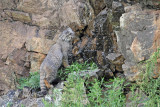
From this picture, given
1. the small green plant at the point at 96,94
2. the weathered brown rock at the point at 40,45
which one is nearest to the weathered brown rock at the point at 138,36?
the small green plant at the point at 96,94

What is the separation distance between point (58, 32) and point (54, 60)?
1.48m

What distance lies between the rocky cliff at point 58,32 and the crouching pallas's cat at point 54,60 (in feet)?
1.04

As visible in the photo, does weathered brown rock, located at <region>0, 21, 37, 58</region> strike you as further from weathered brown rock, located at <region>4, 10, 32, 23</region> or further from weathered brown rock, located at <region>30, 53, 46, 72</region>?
weathered brown rock, located at <region>30, 53, 46, 72</region>

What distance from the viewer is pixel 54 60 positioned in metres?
5.77

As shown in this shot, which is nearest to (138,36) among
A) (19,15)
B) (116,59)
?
(116,59)

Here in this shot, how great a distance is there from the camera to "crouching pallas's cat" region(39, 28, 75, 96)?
18.3 ft

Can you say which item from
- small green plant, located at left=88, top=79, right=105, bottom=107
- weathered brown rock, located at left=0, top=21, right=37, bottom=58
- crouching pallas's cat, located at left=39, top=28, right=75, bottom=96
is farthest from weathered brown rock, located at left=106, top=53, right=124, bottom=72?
weathered brown rock, located at left=0, top=21, right=37, bottom=58

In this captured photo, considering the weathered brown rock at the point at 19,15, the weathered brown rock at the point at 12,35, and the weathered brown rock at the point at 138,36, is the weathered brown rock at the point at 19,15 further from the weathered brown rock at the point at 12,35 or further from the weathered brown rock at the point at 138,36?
the weathered brown rock at the point at 138,36

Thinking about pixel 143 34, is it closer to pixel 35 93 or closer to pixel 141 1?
pixel 141 1

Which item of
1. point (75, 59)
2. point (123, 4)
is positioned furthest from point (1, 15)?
point (123, 4)

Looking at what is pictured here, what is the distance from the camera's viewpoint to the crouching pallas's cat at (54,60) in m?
5.57

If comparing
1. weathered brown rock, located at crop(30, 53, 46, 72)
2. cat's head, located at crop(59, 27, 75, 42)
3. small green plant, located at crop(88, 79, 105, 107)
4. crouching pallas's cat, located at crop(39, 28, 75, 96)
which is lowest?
weathered brown rock, located at crop(30, 53, 46, 72)

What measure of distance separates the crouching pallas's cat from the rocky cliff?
32 cm

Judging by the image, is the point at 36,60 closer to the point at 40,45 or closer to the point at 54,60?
the point at 40,45
